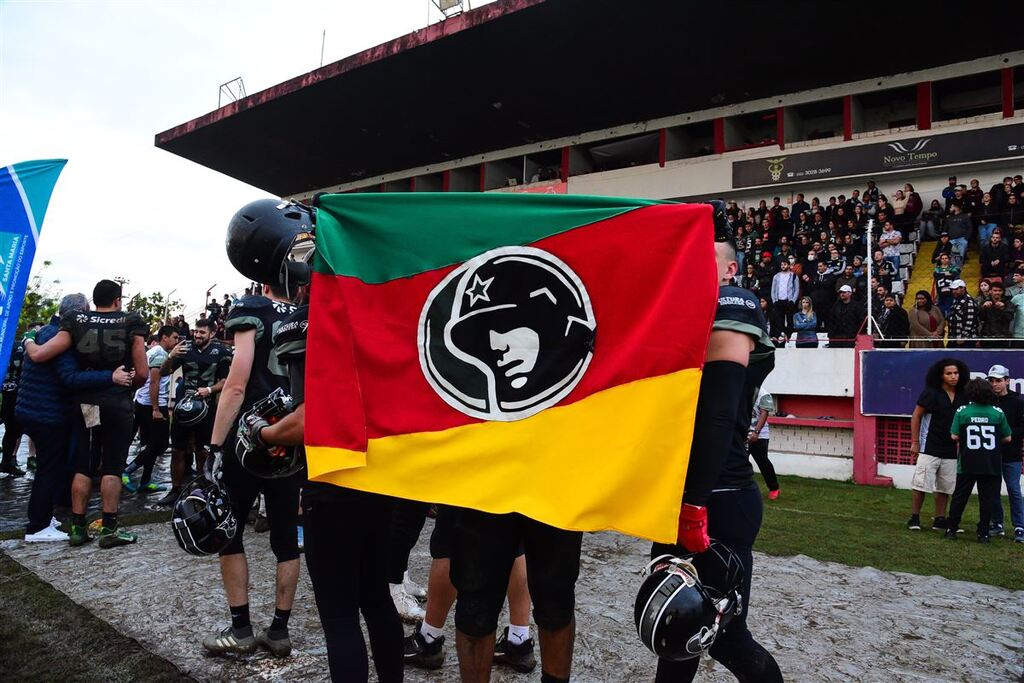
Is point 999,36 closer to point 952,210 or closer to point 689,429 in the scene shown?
point 952,210

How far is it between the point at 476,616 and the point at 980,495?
22.9 ft

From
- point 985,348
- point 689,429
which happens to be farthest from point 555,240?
point 985,348

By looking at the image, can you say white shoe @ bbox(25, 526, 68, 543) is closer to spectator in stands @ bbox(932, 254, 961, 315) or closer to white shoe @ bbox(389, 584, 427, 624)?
white shoe @ bbox(389, 584, 427, 624)

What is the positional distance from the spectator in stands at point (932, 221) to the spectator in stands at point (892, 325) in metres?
5.01

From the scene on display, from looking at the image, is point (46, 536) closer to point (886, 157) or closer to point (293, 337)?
point (293, 337)

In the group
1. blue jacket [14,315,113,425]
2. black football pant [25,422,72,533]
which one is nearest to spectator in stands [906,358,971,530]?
blue jacket [14,315,113,425]

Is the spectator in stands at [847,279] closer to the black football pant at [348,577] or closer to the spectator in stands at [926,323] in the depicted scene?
the spectator in stands at [926,323]

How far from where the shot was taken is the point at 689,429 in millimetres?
2215

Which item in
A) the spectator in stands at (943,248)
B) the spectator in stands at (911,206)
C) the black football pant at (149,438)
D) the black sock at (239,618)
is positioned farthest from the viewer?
the spectator in stands at (911,206)

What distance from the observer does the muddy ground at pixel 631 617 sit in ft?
11.2

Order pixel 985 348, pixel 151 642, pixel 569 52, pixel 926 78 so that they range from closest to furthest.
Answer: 1. pixel 151 642
2. pixel 985 348
3. pixel 926 78
4. pixel 569 52

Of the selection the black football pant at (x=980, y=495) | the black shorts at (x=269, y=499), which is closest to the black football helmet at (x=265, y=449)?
the black shorts at (x=269, y=499)

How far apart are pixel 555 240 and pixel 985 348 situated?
1081cm

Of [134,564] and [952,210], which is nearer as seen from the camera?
[134,564]
